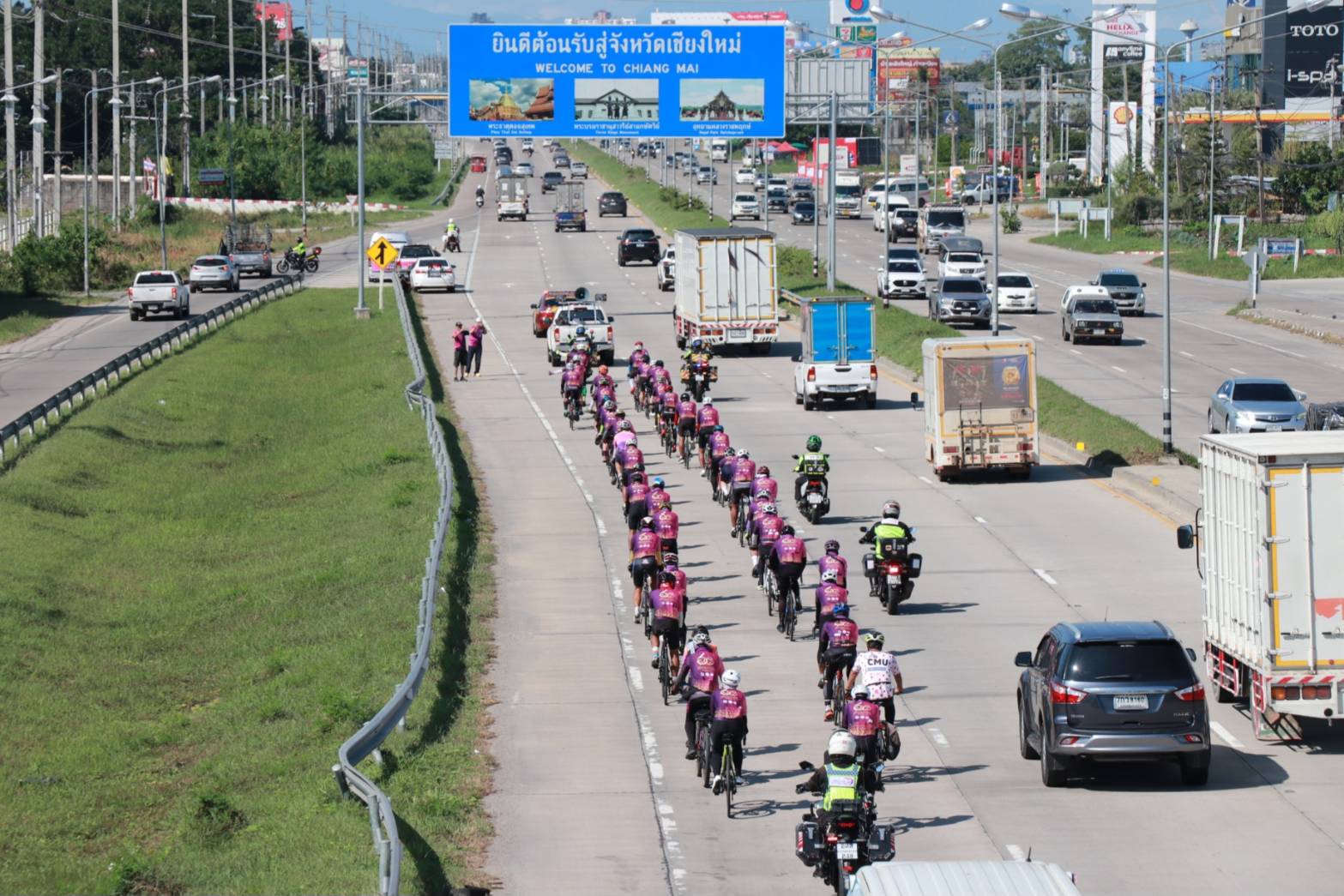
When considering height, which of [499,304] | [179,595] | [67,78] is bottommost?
[179,595]

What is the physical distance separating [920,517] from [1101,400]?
16361mm

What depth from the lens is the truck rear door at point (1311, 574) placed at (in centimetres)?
1864

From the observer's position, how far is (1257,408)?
133ft

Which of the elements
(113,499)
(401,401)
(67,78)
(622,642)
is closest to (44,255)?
(401,401)

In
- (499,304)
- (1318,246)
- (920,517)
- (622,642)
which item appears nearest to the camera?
(622,642)

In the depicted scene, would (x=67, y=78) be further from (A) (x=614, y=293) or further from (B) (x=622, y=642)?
(B) (x=622, y=642)

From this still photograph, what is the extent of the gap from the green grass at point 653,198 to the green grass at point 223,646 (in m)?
46.7

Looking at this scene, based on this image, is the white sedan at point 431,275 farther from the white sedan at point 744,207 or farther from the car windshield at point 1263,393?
the car windshield at point 1263,393

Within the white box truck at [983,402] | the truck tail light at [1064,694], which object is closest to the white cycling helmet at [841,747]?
the truck tail light at [1064,694]

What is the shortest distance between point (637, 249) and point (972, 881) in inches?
3180

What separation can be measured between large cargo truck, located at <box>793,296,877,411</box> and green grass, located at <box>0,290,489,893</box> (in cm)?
916

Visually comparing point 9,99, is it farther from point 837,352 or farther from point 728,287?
point 837,352

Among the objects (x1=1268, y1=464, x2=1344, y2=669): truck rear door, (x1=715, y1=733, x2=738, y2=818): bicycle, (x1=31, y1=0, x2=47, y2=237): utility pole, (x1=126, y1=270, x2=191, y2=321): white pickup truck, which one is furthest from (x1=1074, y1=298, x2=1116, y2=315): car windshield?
(x1=715, y1=733, x2=738, y2=818): bicycle

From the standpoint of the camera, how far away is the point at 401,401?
161 ft
